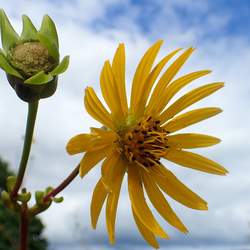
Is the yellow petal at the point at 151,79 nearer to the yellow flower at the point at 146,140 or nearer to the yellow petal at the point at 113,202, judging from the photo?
the yellow flower at the point at 146,140

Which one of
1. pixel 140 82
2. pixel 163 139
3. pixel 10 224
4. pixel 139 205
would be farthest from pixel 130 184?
pixel 10 224

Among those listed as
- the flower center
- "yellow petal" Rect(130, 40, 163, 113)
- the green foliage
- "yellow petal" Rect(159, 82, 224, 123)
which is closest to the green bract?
"yellow petal" Rect(130, 40, 163, 113)

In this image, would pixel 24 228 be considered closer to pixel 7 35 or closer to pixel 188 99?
pixel 7 35

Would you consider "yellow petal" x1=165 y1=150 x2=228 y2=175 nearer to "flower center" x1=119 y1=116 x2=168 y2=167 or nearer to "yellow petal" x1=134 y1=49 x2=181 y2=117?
"flower center" x1=119 y1=116 x2=168 y2=167

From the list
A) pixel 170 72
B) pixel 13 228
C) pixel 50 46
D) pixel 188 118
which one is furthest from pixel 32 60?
pixel 13 228

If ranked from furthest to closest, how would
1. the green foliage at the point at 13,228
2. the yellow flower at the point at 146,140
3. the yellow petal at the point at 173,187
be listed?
the green foliage at the point at 13,228 → the yellow petal at the point at 173,187 → the yellow flower at the point at 146,140

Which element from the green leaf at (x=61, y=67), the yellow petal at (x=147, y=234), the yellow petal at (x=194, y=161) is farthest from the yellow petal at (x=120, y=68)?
the yellow petal at (x=147, y=234)

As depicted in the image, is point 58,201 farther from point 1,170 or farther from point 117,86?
point 1,170
